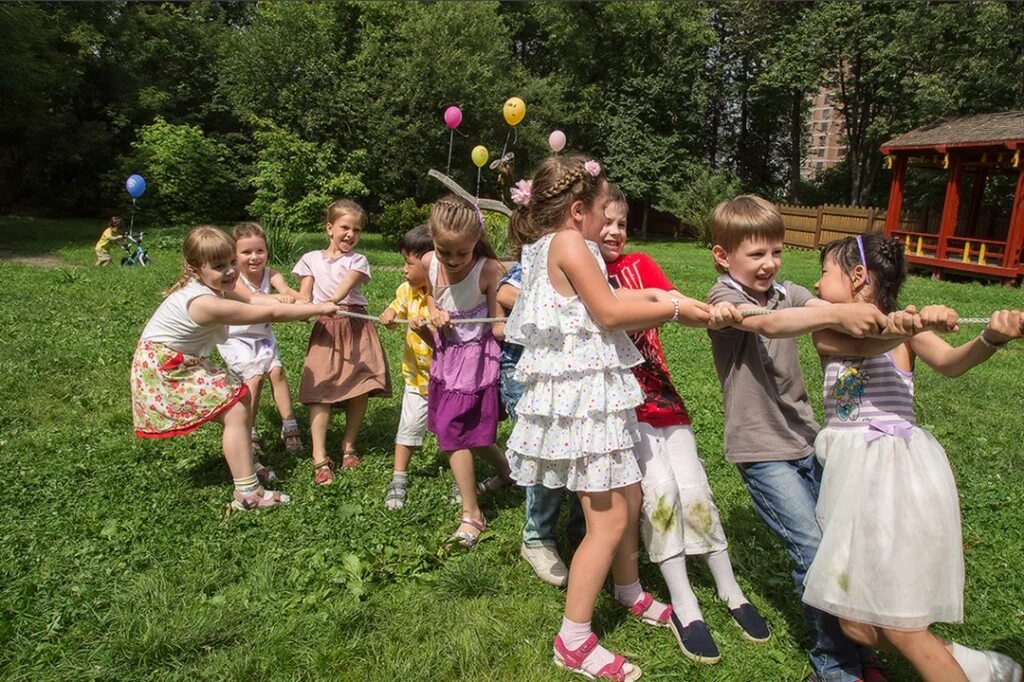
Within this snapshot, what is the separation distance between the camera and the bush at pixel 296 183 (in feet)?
72.4

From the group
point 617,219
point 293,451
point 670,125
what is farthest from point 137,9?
point 617,219

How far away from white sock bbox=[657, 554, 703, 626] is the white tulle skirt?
24.9 inches

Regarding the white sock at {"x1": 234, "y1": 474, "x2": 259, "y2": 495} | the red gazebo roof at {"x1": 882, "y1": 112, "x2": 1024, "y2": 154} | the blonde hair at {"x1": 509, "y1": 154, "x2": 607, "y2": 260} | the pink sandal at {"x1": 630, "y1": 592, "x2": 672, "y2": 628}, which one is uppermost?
the red gazebo roof at {"x1": 882, "y1": 112, "x2": 1024, "y2": 154}

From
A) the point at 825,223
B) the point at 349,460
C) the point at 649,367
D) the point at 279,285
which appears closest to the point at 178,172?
the point at 825,223

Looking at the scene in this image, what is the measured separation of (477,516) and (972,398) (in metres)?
4.96

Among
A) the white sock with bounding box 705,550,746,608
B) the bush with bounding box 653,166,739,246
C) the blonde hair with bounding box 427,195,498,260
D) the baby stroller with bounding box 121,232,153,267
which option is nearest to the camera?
the white sock with bounding box 705,550,746,608

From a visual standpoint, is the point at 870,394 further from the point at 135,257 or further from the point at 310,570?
A: the point at 135,257

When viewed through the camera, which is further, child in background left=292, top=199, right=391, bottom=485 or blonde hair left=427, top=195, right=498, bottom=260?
child in background left=292, top=199, right=391, bottom=485

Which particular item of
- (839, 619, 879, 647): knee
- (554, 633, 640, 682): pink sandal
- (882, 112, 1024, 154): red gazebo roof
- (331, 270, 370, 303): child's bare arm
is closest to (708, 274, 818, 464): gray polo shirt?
(839, 619, 879, 647): knee

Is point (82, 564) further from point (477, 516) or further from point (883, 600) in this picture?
point (883, 600)

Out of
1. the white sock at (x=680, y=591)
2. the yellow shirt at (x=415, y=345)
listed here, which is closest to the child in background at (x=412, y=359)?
the yellow shirt at (x=415, y=345)

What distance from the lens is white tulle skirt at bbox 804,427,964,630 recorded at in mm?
2287

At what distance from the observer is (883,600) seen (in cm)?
229

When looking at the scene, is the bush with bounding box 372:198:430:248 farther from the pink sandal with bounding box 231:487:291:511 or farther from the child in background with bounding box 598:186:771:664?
the child in background with bounding box 598:186:771:664
